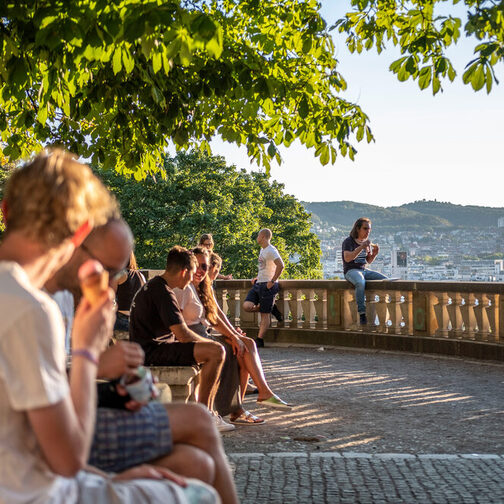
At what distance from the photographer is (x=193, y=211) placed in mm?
50156

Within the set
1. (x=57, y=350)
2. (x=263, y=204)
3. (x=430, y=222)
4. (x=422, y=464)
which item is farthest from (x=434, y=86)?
(x=430, y=222)

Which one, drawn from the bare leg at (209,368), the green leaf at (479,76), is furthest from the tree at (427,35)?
the bare leg at (209,368)

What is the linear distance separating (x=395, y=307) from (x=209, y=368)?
7885 mm

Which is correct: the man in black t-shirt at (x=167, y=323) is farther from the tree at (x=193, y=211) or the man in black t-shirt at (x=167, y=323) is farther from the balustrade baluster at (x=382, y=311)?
the tree at (x=193, y=211)

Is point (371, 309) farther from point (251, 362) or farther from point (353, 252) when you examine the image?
point (251, 362)

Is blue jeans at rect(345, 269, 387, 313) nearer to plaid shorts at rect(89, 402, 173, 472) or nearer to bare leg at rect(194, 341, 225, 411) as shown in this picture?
bare leg at rect(194, 341, 225, 411)

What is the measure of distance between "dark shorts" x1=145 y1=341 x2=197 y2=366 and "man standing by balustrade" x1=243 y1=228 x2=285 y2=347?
8.02 meters

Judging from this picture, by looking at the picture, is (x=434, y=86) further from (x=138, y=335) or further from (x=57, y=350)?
(x=57, y=350)

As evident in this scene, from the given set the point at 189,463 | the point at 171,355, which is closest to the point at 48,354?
the point at 189,463

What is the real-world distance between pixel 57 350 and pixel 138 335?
4.85 m

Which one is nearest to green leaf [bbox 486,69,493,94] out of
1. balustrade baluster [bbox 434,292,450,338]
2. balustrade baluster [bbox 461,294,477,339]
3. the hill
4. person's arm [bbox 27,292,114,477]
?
person's arm [bbox 27,292,114,477]

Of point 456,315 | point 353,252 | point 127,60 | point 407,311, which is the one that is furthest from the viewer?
point 353,252

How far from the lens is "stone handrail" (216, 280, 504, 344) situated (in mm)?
13516

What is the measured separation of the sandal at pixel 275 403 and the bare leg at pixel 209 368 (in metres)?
1.32
